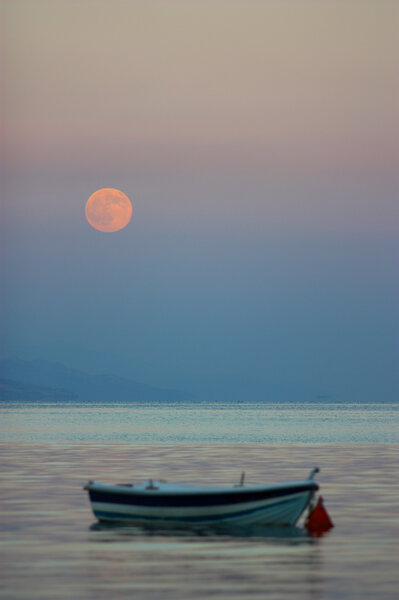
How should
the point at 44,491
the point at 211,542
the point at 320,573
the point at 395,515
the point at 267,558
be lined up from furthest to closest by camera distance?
the point at 44,491 → the point at 395,515 → the point at 211,542 → the point at 267,558 → the point at 320,573

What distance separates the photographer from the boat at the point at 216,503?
38969mm

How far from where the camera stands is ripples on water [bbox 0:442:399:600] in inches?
1112

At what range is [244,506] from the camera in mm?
39312

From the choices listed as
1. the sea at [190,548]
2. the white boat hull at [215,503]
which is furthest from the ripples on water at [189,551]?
Answer: the white boat hull at [215,503]

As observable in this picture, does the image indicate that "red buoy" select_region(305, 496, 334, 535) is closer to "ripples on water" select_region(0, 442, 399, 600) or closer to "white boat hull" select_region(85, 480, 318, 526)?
"ripples on water" select_region(0, 442, 399, 600)

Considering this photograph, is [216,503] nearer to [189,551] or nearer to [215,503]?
[215,503]

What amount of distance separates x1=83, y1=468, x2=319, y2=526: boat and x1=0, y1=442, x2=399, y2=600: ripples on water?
717mm

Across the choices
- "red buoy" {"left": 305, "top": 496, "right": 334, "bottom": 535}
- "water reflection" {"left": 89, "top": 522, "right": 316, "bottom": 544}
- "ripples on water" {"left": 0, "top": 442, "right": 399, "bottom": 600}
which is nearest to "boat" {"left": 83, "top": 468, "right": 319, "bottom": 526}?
"water reflection" {"left": 89, "top": 522, "right": 316, "bottom": 544}

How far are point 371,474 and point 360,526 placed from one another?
2415 centimetres

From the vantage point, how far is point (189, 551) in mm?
34875

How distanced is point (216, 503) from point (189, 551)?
449 cm

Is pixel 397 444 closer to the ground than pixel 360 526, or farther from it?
farther from it

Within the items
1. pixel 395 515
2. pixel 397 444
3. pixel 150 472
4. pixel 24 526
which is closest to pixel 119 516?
pixel 24 526

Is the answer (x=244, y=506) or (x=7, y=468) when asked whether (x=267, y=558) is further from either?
(x=7, y=468)
